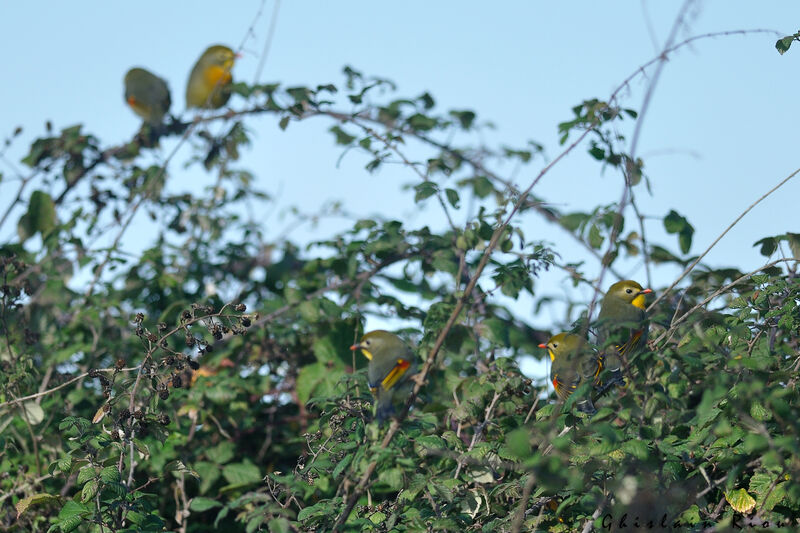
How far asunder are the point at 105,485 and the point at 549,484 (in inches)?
52.1

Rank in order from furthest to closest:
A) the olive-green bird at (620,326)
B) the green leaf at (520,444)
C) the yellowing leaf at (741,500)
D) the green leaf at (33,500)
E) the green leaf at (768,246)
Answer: the green leaf at (768,246) → the green leaf at (33,500) → the yellowing leaf at (741,500) → the olive-green bird at (620,326) → the green leaf at (520,444)

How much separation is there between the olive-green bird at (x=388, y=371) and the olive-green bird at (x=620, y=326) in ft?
1.64

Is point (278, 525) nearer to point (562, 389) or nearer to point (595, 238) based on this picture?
point (562, 389)

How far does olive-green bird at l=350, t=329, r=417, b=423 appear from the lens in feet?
6.33

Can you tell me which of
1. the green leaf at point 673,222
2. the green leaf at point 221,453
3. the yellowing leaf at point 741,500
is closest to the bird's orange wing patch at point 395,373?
the yellowing leaf at point 741,500

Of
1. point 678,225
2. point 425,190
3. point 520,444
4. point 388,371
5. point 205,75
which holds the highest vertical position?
point 205,75

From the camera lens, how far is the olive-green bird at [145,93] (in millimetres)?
5644

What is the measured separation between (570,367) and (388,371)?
458 millimetres

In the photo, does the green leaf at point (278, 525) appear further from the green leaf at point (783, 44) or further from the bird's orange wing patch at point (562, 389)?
the green leaf at point (783, 44)

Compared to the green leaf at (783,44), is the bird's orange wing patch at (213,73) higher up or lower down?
higher up

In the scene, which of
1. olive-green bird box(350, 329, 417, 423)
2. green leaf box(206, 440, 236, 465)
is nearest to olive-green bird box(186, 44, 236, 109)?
green leaf box(206, 440, 236, 465)

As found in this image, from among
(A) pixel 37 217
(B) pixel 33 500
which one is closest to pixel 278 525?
(B) pixel 33 500

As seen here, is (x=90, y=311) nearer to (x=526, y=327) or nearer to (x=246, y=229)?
(x=246, y=229)

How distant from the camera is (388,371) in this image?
2.00 metres
